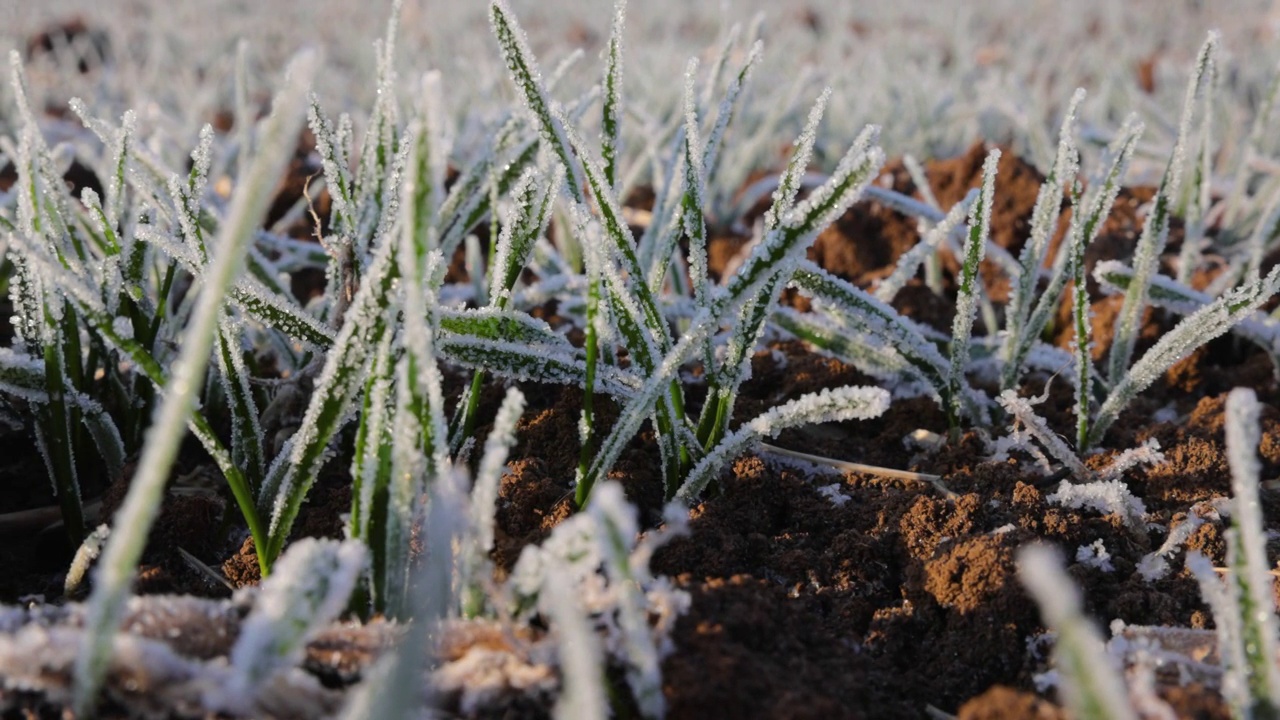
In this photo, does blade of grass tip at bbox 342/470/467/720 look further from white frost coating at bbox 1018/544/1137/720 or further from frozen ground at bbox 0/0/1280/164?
frozen ground at bbox 0/0/1280/164

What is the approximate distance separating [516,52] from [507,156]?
40cm

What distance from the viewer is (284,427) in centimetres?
115

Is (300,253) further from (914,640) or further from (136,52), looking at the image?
(136,52)

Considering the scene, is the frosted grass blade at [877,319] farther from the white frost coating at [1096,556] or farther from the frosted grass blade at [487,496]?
the frosted grass blade at [487,496]

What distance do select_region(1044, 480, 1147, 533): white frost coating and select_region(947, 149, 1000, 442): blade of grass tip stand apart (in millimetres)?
170

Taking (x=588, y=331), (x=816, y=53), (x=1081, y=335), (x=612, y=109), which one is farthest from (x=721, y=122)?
(x=816, y=53)

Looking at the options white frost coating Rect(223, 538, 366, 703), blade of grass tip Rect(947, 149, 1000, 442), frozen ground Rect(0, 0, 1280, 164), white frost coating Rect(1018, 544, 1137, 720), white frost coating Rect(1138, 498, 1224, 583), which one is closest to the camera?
white frost coating Rect(1018, 544, 1137, 720)

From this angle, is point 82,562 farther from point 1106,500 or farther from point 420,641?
point 1106,500

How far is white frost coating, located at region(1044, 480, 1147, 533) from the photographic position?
0.96 m

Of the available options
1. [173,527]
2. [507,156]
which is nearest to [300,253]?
[507,156]

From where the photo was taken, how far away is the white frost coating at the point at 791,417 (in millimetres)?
825

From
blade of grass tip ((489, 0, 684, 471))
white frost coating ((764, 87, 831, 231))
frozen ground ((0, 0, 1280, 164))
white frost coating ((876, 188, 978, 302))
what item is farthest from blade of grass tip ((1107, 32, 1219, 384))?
frozen ground ((0, 0, 1280, 164))

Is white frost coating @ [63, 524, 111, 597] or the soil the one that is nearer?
the soil

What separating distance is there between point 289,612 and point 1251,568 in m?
0.55
